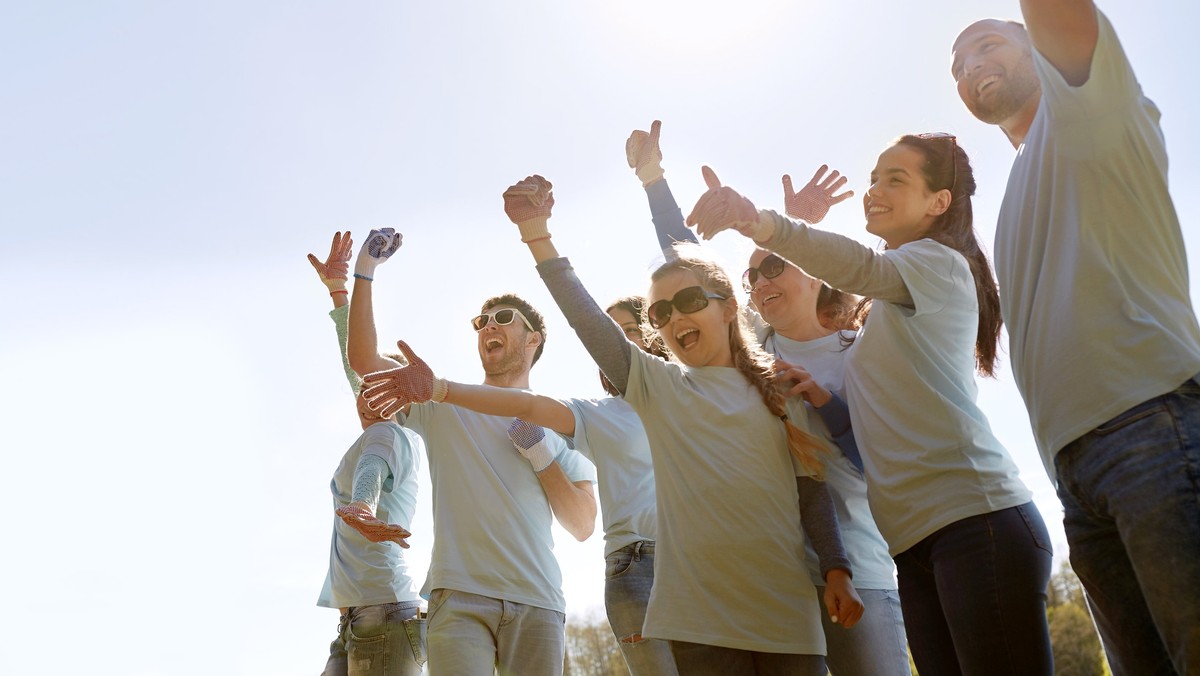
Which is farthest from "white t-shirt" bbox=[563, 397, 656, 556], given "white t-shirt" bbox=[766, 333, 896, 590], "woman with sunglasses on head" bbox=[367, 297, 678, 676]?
"white t-shirt" bbox=[766, 333, 896, 590]

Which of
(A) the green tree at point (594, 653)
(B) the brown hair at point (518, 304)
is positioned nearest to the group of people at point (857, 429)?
(B) the brown hair at point (518, 304)

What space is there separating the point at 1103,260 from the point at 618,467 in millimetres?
2929

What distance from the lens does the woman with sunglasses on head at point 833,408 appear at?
11.0 feet

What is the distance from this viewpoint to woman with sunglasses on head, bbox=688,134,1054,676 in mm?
2621

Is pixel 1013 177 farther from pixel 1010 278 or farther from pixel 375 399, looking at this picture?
pixel 375 399

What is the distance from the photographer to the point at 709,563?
10.3ft

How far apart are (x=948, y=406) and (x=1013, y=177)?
756 mm

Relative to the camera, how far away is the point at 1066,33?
2189mm

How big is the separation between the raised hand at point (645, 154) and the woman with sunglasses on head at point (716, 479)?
1233 mm

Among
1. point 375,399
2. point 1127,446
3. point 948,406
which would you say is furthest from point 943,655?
point 375,399

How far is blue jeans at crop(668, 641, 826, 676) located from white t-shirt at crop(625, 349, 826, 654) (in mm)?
42

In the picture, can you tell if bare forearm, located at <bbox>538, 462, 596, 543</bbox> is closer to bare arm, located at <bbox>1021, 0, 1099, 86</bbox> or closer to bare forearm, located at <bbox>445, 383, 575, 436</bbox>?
bare forearm, located at <bbox>445, 383, 575, 436</bbox>

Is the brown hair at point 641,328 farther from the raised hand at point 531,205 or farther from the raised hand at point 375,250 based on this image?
the raised hand at point 375,250

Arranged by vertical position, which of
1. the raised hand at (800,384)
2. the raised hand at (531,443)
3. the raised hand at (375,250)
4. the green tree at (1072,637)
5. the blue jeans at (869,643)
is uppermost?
the raised hand at (375,250)
